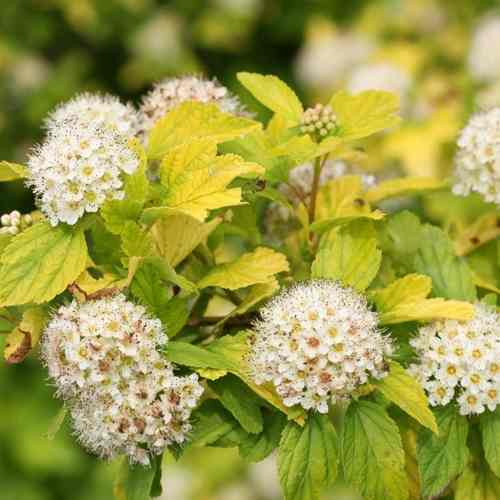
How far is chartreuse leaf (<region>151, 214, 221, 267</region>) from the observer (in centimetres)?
109

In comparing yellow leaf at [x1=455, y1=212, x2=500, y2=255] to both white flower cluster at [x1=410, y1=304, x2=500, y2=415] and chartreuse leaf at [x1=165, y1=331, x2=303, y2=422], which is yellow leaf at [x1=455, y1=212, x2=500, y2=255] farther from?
chartreuse leaf at [x1=165, y1=331, x2=303, y2=422]

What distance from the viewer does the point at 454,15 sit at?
3055 mm

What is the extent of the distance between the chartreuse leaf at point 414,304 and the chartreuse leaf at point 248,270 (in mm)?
115

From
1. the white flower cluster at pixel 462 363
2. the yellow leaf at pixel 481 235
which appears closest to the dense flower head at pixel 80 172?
the white flower cluster at pixel 462 363

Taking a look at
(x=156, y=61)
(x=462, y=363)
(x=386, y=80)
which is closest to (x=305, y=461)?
(x=462, y=363)

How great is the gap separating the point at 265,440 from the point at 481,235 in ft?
1.50

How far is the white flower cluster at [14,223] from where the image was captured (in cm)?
107

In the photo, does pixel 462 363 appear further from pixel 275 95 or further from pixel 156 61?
pixel 156 61

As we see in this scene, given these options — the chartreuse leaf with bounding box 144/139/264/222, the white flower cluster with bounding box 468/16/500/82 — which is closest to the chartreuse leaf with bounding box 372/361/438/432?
the chartreuse leaf with bounding box 144/139/264/222

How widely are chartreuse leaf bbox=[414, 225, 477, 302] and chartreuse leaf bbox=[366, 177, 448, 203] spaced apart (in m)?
0.09

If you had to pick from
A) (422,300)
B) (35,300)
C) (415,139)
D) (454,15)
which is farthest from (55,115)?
(454,15)

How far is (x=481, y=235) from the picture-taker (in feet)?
4.34

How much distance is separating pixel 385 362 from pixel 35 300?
0.37 meters

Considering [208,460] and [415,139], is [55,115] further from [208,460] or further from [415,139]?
[208,460]
